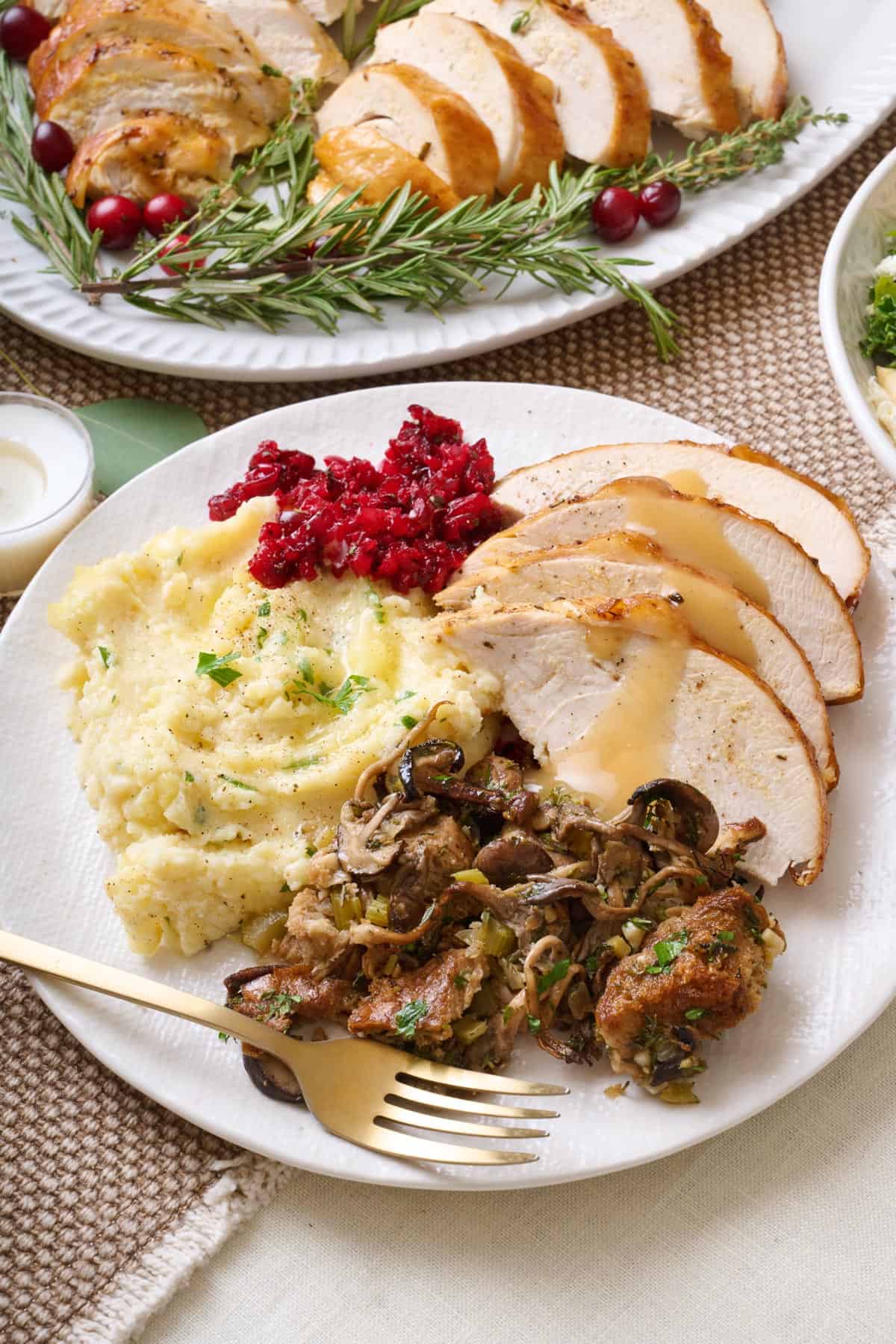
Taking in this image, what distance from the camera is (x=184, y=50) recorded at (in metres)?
5.64

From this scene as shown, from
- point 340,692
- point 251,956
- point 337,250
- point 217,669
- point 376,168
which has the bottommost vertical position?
point 251,956

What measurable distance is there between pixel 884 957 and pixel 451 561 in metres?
1.86

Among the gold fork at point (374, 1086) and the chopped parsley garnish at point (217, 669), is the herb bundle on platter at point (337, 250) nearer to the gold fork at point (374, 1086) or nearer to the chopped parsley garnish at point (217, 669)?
the chopped parsley garnish at point (217, 669)

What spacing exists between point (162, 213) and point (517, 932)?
362cm

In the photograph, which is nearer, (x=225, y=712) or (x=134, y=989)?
(x=134, y=989)

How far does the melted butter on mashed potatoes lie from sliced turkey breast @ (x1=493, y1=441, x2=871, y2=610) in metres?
0.61

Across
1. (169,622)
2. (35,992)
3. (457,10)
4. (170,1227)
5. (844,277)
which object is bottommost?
(170,1227)

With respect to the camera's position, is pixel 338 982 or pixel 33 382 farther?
pixel 33 382

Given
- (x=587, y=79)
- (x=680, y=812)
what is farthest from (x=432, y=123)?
(x=680, y=812)

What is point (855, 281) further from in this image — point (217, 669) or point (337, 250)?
point (217, 669)

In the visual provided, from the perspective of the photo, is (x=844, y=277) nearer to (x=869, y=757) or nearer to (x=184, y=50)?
(x=869, y=757)

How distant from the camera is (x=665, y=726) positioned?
3.79 m

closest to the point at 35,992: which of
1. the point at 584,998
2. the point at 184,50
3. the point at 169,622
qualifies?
the point at 169,622

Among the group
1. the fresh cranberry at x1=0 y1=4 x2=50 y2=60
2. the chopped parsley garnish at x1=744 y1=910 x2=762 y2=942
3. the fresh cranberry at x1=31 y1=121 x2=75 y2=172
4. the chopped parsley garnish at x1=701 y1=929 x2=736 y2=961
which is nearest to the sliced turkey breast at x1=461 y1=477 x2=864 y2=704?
the chopped parsley garnish at x1=744 y1=910 x2=762 y2=942
